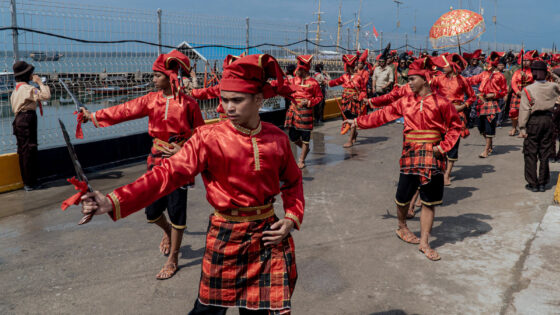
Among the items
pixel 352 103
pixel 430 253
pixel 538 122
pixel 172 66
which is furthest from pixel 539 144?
pixel 172 66

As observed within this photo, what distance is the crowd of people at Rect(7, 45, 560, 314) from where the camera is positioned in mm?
2494

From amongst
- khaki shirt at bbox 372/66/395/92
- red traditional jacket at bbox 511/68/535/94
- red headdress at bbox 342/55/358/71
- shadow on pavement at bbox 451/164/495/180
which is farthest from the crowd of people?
khaki shirt at bbox 372/66/395/92

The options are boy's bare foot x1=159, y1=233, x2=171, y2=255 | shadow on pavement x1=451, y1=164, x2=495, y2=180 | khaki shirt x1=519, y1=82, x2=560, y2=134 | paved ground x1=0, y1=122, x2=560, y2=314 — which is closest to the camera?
paved ground x1=0, y1=122, x2=560, y2=314

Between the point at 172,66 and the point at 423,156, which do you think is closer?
the point at 172,66

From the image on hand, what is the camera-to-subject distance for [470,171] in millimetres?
8453

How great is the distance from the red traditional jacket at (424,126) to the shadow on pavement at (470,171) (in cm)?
347

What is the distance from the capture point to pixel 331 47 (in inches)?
570

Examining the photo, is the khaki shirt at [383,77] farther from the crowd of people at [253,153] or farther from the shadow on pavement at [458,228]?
the shadow on pavement at [458,228]

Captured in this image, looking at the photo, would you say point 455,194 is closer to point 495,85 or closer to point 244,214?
point 495,85

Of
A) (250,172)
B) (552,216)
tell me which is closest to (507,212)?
(552,216)

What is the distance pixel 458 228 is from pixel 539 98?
2.66 metres

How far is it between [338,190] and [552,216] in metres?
2.83

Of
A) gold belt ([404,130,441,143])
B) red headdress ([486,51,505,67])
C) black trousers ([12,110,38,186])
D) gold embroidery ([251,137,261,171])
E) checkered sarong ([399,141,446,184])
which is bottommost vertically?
black trousers ([12,110,38,186])

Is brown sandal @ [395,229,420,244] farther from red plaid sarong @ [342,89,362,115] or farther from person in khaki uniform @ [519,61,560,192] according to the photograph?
red plaid sarong @ [342,89,362,115]
